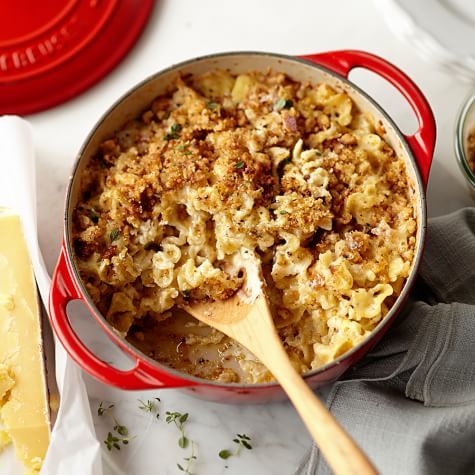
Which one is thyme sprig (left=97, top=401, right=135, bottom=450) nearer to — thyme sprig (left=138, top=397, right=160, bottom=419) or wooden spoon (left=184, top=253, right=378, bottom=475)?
thyme sprig (left=138, top=397, right=160, bottom=419)

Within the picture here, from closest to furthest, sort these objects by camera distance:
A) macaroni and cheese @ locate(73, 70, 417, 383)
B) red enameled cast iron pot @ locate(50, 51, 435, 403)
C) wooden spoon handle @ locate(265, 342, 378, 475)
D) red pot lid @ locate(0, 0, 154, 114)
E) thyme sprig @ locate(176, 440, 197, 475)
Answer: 1. wooden spoon handle @ locate(265, 342, 378, 475)
2. red enameled cast iron pot @ locate(50, 51, 435, 403)
3. macaroni and cheese @ locate(73, 70, 417, 383)
4. thyme sprig @ locate(176, 440, 197, 475)
5. red pot lid @ locate(0, 0, 154, 114)

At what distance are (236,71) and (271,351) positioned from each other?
0.83 m

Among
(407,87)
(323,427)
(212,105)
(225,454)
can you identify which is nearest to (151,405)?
(225,454)

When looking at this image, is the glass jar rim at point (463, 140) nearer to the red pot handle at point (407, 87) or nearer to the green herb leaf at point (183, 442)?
the red pot handle at point (407, 87)

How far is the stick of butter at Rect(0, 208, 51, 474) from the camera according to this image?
A: 2.04 meters

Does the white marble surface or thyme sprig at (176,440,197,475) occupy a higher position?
the white marble surface

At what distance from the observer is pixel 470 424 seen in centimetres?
186

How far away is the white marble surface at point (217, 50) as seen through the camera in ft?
6.98

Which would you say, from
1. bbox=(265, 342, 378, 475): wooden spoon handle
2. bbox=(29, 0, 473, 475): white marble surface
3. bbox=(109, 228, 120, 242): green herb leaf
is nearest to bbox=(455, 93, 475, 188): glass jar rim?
bbox=(29, 0, 473, 475): white marble surface

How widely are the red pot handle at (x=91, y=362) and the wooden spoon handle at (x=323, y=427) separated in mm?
216

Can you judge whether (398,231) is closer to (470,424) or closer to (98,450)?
(470,424)

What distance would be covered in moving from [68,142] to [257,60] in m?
0.65

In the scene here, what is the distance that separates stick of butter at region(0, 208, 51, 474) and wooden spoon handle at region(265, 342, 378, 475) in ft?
2.18

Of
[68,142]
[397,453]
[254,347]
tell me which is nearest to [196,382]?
[254,347]
